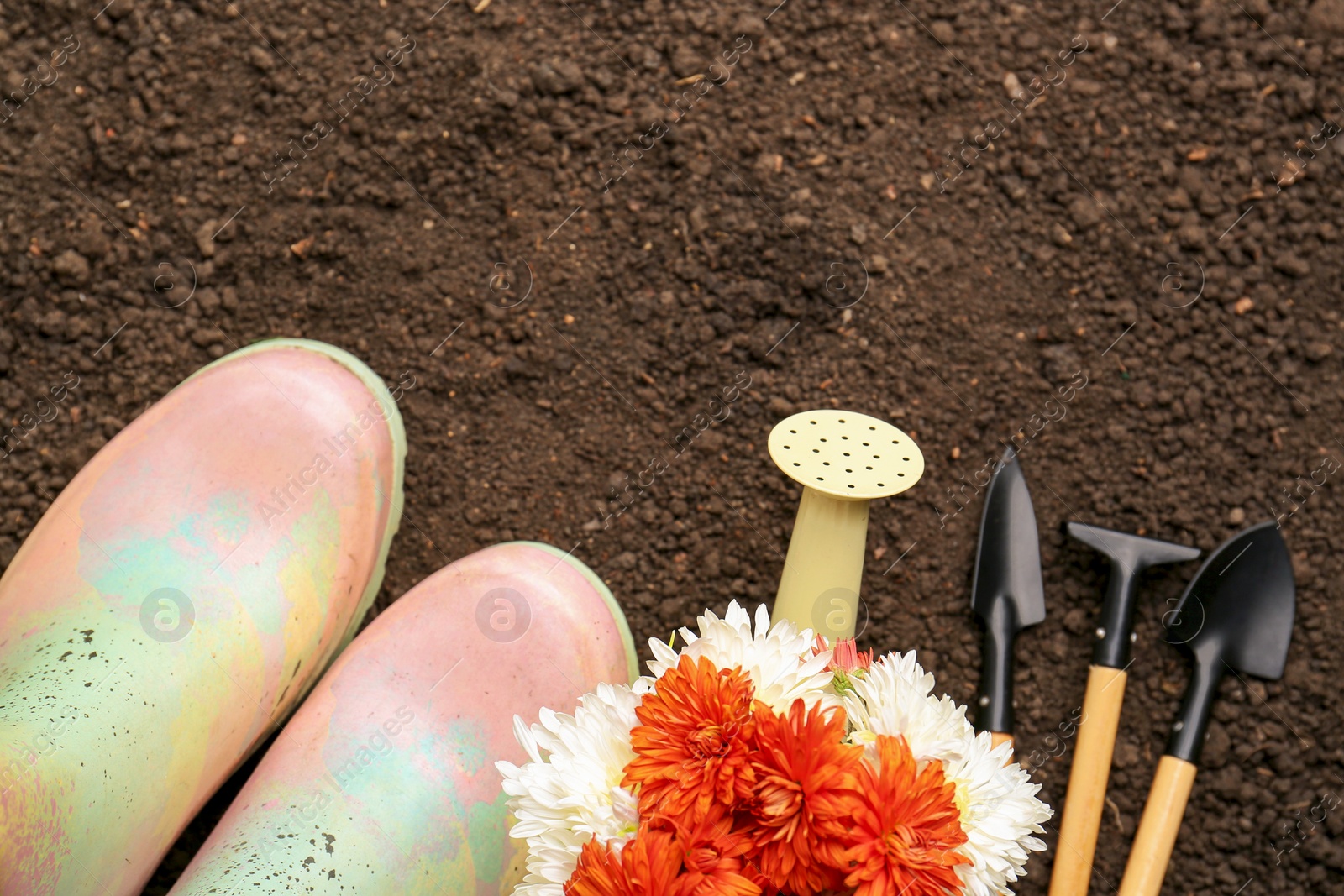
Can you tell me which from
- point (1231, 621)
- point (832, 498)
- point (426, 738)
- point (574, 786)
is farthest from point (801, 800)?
point (1231, 621)

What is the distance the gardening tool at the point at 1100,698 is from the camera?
1.08m

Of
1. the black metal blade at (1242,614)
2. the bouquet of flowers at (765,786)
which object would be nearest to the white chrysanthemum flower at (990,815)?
the bouquet of flowers at (765,786)

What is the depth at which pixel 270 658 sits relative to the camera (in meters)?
1.02

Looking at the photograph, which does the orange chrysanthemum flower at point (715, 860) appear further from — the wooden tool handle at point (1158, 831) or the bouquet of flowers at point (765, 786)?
the wooden tool handle at point (1158, 831)

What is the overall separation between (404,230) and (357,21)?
273 millimetres

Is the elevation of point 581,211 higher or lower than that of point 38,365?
higher

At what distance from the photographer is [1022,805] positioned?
0.65 meters

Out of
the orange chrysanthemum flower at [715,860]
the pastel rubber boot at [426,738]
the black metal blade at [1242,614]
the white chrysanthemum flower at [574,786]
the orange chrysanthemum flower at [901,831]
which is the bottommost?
the pastel rubber boot at [426,738]

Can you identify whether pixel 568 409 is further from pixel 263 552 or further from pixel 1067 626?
pixel 1067 626

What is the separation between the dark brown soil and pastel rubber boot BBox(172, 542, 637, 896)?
5.1 inches

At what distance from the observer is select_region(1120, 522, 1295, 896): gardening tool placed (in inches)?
44.2

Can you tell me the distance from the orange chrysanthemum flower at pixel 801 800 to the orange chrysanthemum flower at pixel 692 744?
0.01 meters

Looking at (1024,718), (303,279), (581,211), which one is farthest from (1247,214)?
(303,279)

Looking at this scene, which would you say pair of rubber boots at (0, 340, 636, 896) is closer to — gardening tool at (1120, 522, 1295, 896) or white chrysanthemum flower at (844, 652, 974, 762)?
white chrysanthemum flower at (844, 652, 974, 762)
